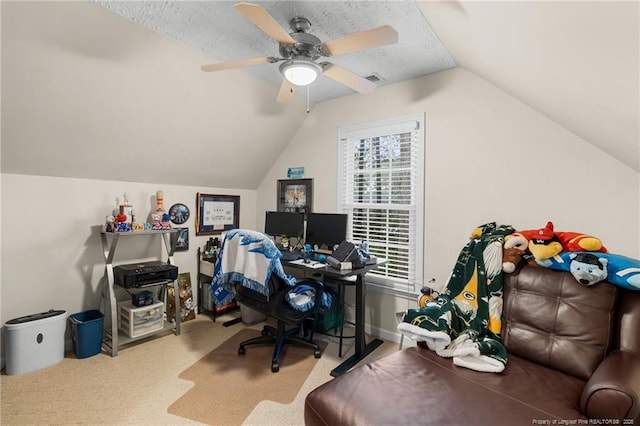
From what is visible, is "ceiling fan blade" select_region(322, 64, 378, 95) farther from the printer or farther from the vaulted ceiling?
the printer

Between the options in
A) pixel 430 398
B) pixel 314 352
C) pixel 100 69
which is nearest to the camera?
pixel 430 398

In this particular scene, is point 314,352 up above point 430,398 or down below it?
below

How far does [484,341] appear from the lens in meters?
1.71

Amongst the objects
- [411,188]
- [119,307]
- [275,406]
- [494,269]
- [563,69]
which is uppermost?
[563,69]

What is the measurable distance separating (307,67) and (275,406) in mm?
2256

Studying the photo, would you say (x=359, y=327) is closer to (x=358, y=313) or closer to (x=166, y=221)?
(x=358, y=313)

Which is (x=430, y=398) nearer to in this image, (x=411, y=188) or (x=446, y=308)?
(x=446, y=308)

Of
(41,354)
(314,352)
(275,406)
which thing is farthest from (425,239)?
(41,354)

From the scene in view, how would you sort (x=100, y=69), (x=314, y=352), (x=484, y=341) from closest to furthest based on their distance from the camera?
(x=484, y=341) → (x=100, y=69) → (x=314, y=352)

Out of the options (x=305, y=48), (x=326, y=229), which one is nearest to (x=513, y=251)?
(x=326, y=229)

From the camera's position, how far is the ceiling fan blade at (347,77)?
1984 millimetres

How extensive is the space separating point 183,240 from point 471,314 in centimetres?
307

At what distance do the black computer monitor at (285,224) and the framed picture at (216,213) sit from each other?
628mm

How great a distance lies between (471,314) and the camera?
75.3 inches
